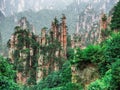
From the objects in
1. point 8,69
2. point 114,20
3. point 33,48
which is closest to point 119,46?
point 8,69

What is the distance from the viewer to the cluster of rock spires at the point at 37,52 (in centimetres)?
9938

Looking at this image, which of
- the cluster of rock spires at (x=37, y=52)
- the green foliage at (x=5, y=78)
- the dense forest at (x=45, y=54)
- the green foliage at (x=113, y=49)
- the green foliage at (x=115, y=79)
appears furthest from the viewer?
the cluster of rock spires at (x=37, y=52)

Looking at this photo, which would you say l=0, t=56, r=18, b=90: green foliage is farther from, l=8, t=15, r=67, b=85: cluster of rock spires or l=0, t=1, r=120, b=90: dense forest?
l=8, t=15, r=67, b=85: cluster of rock spires

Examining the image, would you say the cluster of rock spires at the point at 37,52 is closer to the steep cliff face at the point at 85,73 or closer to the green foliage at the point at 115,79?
the steep cliff face at the point at 85,73

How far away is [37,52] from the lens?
4181 inches

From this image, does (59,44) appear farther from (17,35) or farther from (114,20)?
(114,20)

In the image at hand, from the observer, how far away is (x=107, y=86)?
114 ft

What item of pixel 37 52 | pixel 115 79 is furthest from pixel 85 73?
pixel 37 52

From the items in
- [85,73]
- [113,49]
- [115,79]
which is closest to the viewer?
[115,79]

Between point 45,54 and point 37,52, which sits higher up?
point 37,52

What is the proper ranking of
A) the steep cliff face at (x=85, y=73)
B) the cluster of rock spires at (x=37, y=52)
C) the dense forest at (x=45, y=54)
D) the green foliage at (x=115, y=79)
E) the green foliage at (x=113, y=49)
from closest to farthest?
the green foliage at (x=115, y=79) → the green foliage at (x=113, y=49) → the steep cliff face at (x=85, y=73) → the dense forest at (x=45, y=54) → the cluster of rock spires at (x=37, y=52)

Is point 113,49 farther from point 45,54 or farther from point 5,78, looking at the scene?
point 45,54

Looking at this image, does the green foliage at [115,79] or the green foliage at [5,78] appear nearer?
the green foliage at [115,79]

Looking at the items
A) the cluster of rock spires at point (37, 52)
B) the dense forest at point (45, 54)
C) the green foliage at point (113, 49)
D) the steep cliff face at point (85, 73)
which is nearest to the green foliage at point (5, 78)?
the steep cliff face at point (85, 73)
